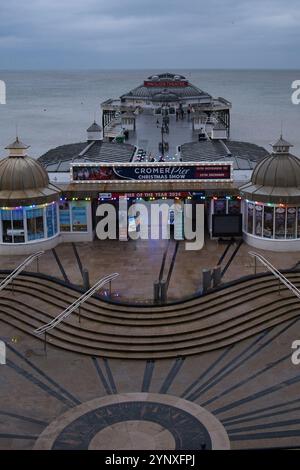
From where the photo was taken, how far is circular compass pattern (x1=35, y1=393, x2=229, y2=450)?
52.3ft

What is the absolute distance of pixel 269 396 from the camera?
18.2 m

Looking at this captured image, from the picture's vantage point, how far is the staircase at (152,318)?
834 inches

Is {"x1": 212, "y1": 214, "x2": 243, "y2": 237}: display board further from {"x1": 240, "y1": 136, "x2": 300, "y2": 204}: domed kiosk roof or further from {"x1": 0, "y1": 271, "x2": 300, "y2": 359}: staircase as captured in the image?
{"x1": 0, "y1": 271, "x2": 300, "y2": 359}: staircase

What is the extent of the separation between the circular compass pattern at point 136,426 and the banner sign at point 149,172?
15.4m

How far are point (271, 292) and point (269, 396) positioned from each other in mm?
6706

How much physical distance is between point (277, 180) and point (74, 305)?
1229cm

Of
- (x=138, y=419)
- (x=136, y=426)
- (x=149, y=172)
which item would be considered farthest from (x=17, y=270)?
(x=136, y=426)

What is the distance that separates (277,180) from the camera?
29.3 m

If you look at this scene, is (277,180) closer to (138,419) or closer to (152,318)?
(152,318)

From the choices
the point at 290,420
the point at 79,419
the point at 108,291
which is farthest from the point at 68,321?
the point at 290,420

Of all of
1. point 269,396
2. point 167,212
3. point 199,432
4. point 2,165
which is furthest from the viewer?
point 167,212

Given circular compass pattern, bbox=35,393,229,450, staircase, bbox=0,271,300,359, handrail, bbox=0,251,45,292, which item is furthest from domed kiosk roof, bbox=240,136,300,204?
circular compass pattern, bbox=35,393,229,450

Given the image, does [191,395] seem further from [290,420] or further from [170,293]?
[170,293]

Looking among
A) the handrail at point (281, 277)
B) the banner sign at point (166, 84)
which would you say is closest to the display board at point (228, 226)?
the handrail at point (281, 277)
